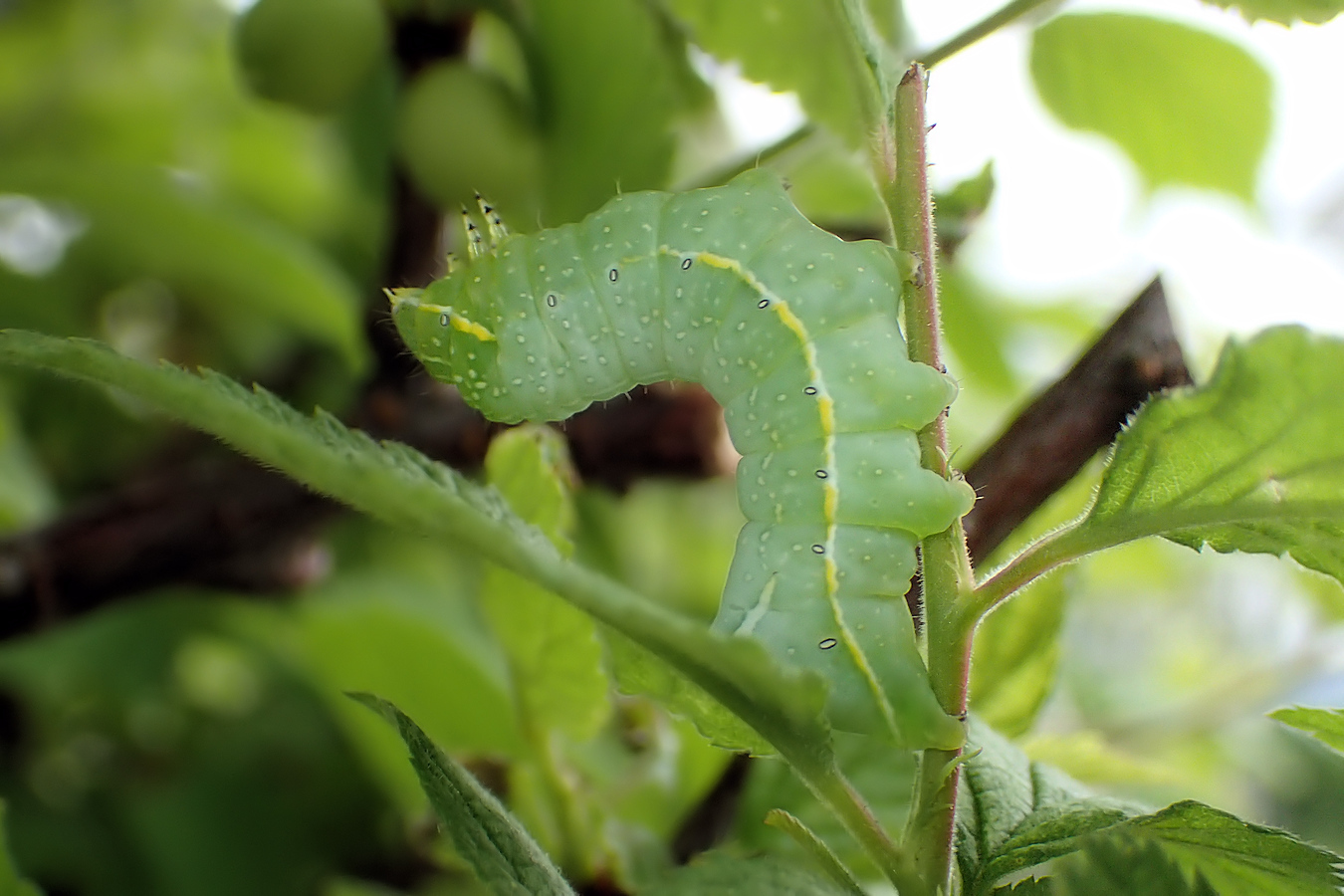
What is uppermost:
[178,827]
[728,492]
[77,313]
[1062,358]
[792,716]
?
[1062,358]

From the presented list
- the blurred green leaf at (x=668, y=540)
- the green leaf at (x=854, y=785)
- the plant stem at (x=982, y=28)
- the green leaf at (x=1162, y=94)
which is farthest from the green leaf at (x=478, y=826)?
the blurred green leaf at (x=668, y=540)

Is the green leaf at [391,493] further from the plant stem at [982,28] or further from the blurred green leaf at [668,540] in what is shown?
the blurred green leaf at [668,540]

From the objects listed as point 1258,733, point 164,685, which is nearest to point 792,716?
point 164,685

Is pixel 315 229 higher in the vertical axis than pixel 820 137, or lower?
lower

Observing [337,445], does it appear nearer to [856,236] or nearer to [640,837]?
[640,837]

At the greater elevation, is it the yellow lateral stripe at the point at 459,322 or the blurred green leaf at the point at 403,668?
the yellow lateral stripe at the point at 459,322

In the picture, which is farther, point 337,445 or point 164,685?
point 164,685

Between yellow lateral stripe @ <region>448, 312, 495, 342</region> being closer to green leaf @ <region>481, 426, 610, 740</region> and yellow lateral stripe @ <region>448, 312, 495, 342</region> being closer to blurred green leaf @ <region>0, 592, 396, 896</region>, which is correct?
green leaf @ <region>481, 426, 610, 740</region>
